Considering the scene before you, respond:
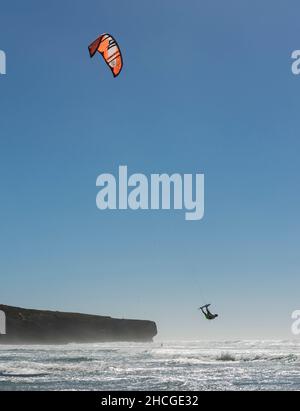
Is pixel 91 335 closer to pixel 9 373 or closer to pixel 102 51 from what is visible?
pixel 9 373

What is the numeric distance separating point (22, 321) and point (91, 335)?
1841 centimetres

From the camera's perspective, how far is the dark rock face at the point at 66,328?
105375 mm

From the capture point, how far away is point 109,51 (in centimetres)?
2434

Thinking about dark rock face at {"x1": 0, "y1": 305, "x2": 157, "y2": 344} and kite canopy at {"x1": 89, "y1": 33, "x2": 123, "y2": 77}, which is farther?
dark rock face at {"x1": 0, "y1": 305, "x2": 157, "y2": 344}

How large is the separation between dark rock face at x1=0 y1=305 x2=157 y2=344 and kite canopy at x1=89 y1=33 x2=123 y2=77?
269ft

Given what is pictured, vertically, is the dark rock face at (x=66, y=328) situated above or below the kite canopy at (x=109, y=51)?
below

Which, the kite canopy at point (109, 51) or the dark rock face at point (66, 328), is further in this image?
the dark rock face at point (66, 328)

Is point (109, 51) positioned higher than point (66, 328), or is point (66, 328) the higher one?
point (109, 51)

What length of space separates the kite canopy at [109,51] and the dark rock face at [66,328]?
269 ft

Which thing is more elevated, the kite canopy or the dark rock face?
the kite canopy

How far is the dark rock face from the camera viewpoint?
10538 cm

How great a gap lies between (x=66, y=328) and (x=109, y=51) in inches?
3790

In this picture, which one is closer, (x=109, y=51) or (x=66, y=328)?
(x=109, y=51)

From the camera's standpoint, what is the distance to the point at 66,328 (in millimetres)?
115812
